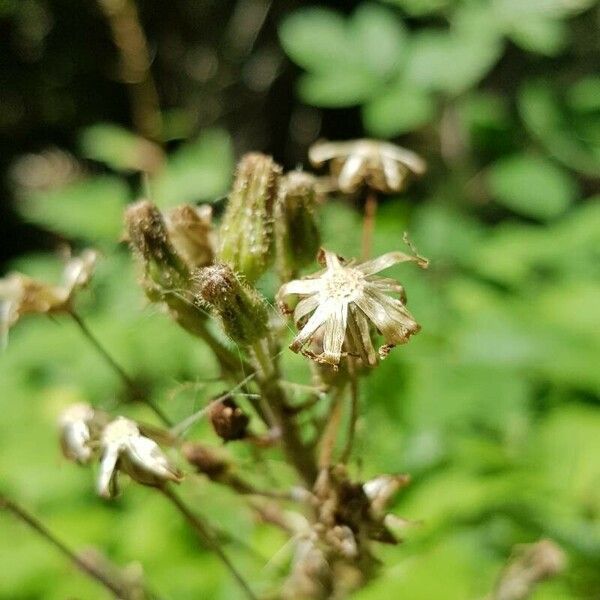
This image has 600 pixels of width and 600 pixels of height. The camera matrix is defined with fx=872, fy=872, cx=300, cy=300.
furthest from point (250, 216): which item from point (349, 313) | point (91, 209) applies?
point (91, 209)

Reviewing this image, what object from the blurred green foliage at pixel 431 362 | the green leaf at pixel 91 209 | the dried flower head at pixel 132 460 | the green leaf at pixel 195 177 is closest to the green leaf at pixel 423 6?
the blurred green foliage at pixel 431 362

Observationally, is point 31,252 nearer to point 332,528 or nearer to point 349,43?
point 349,43

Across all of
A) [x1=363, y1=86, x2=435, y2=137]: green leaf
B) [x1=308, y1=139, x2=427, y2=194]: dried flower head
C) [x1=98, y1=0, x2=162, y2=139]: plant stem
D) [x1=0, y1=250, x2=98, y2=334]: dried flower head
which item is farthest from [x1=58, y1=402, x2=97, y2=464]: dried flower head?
[x1=98, y1=0, x2=162, y2=139]: plant stem

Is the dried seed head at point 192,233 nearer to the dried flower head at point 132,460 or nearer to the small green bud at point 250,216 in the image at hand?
the small green bud at point 250,216

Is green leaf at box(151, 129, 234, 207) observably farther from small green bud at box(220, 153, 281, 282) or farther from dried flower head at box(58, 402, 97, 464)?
small green bud at box(220, 153, 281, 282)

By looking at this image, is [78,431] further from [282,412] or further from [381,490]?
[381,490]

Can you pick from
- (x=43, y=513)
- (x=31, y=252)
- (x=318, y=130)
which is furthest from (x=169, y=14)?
(x=43, y=513)
